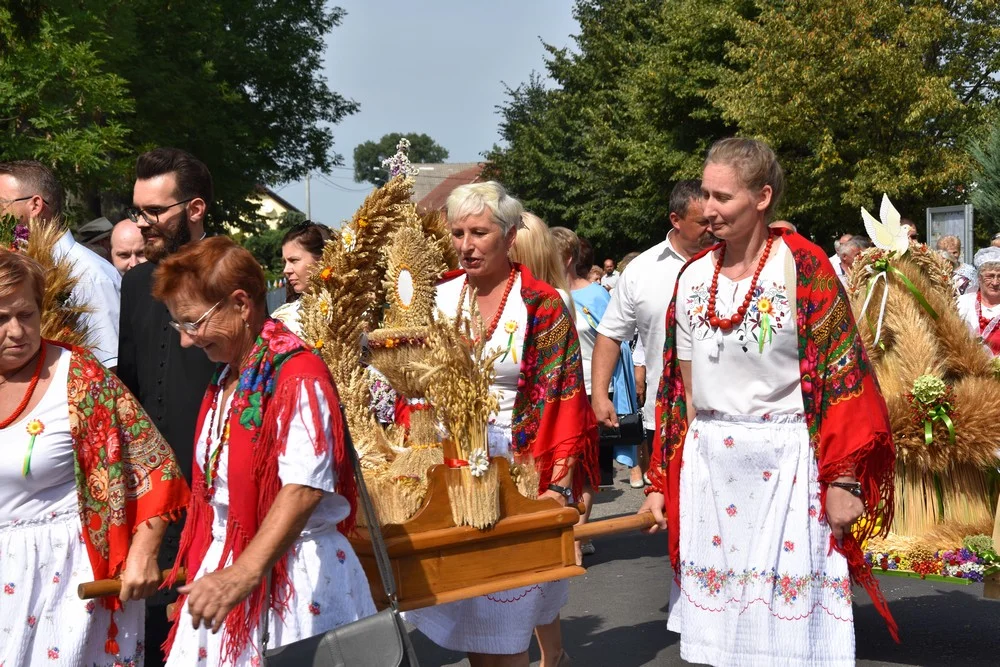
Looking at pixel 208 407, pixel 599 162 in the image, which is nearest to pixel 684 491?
pixel 208 407

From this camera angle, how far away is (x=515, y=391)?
4.39 m

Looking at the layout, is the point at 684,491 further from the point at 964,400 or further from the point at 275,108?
the point at 275,108

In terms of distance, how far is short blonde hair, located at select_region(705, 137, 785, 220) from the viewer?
3980 mm

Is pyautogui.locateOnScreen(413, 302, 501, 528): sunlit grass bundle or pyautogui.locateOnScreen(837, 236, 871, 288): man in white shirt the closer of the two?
pyautogui.locateOnScreen(413, 302, 501, 528): sunlit grass bundle

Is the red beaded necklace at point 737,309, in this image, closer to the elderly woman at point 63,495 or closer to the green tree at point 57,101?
the elderly woman at point 63,495

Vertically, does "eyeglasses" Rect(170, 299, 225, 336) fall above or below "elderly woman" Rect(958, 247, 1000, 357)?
below

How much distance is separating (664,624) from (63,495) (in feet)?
12.8

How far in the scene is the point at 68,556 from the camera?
3.31m

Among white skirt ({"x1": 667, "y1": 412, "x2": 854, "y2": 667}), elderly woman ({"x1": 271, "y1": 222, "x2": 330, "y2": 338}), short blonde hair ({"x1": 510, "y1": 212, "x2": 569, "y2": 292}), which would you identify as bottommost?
white skirt ({"x1": 667, "y1": 412, "x2": 854, "y2": 667})

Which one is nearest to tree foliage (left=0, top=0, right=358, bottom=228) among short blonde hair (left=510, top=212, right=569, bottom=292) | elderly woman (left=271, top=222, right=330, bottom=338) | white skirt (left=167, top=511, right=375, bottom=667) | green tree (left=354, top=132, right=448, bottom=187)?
elderly woman (left=271, top=222, right=330, bottom=338)

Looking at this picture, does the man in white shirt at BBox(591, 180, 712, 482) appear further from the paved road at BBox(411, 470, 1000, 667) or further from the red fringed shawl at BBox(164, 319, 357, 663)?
the red fringed shawl at BBox(164, 319, 357, 663)

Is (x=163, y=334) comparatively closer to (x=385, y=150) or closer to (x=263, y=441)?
(x=263, y=441)

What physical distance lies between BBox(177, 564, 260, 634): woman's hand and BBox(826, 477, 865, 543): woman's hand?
76.2 inches

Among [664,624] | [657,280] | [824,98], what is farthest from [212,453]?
[824,98]
